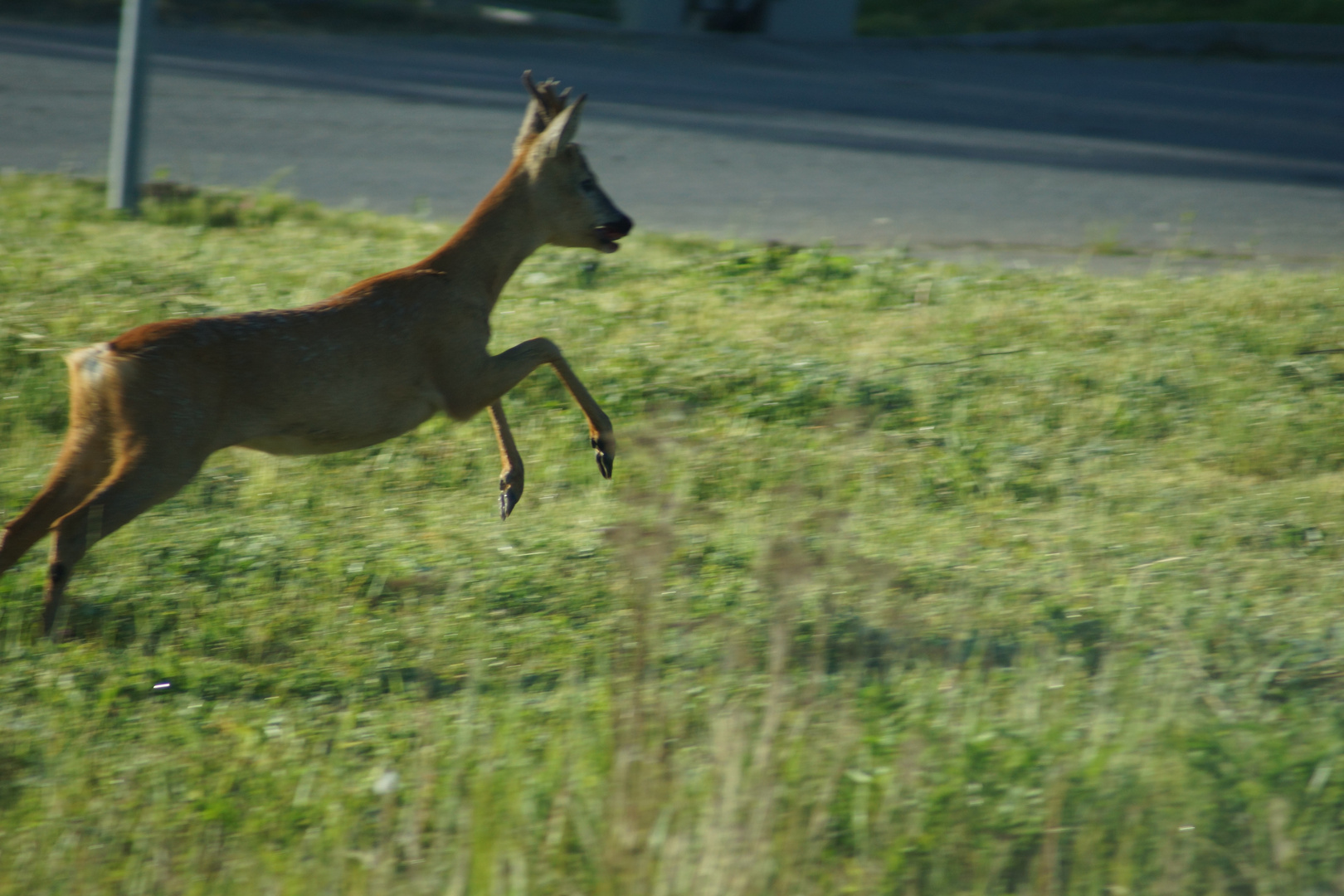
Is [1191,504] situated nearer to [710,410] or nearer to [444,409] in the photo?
[710,410]

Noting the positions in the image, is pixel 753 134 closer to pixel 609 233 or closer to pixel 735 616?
pixel 609 233

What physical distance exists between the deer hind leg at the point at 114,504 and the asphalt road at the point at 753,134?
520 cm

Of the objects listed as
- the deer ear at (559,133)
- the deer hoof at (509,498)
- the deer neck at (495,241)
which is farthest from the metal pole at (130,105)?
the deer hoof at (509,498)

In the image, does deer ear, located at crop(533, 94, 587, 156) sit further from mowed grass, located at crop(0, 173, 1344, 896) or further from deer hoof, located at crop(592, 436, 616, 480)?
mowed grass, located at crop(0, 173, 1344, 896)

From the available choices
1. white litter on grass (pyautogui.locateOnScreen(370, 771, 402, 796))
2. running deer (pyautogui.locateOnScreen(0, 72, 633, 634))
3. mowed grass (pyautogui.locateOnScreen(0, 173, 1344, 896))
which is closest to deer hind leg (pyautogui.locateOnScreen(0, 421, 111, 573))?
running deer (pyautogui.locateOnScreen(0, 72, 633, 634))

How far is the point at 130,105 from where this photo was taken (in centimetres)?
851

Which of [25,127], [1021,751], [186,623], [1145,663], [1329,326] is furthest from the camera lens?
[25,127]

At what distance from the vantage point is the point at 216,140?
11.0 metres

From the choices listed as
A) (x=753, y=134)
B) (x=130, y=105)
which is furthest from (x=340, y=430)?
(x=753, y=134)

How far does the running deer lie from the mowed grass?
1.38 ft

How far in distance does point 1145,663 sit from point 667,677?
1474 mm

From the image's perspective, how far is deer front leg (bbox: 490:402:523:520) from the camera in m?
5.23

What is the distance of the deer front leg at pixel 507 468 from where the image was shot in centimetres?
523

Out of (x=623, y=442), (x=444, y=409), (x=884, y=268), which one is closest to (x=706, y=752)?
(x=444, y=409)
